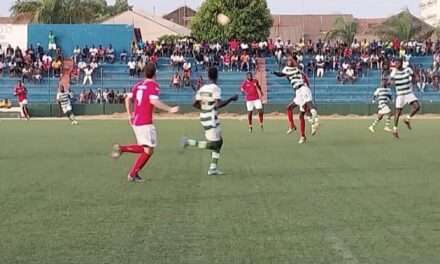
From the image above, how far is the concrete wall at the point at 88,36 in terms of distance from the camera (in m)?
54.1

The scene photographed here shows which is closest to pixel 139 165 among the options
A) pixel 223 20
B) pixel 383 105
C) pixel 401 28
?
pixel 383 105

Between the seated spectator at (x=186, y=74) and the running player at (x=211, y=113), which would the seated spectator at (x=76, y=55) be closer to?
the seated spectator at (x=186, y=74)

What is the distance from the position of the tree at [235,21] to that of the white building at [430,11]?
6517cm

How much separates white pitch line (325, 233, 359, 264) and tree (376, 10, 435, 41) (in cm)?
6823

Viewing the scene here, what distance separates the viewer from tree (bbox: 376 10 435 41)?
75.1 metres

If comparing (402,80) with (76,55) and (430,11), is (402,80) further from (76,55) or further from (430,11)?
(430,11)

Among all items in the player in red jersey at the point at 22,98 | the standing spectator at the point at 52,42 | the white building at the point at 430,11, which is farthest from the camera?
the white building at the point at 430,11

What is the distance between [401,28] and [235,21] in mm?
15597

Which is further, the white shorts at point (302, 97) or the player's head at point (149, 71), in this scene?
the white shorts at point (302, 97)

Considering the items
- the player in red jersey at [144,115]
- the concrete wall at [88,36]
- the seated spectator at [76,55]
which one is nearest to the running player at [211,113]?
the player in red jersey at [144,115]

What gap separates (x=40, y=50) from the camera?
5228 cm

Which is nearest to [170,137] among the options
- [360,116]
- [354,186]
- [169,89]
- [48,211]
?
[354,186]

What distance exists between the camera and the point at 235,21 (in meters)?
69.8

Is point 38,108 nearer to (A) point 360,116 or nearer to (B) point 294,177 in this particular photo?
(A) point 360,116
